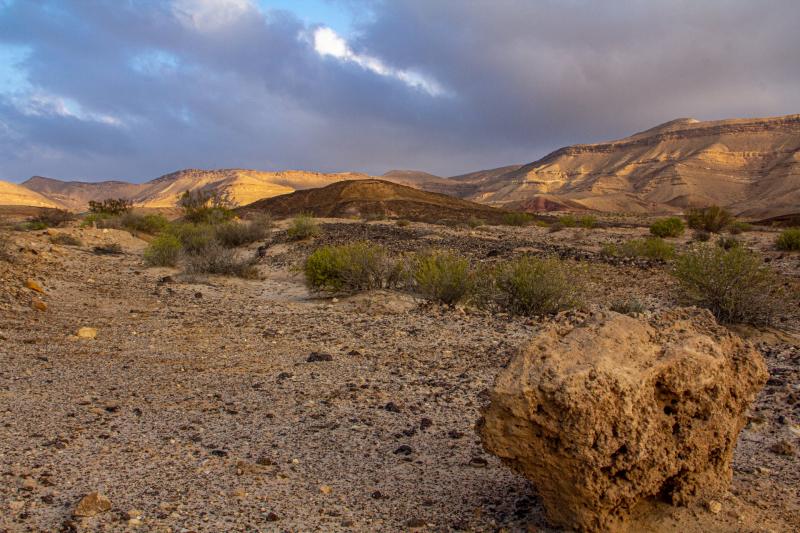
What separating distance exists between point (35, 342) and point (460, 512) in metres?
6.08

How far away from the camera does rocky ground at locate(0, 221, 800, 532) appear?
3.26 m

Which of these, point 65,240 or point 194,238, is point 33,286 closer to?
point 194,238

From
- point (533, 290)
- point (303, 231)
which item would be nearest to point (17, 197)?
point (303, 231)

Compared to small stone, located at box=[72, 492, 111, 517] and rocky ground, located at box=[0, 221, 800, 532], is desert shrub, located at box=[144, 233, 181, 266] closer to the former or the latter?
rocky ground, located at box=[0, 221, 800, 532]

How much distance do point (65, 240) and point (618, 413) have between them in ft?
68.0

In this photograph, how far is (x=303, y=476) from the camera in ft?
12.5

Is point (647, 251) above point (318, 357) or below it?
above

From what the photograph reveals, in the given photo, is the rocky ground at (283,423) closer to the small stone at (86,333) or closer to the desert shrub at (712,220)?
the small stone at (86,333)

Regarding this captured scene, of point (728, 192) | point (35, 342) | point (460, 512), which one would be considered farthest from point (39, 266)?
point (728, 192)

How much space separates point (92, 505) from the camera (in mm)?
3236

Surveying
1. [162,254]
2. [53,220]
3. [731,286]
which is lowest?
[162,254]

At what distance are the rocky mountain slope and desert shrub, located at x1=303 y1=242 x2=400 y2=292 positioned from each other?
6949 centimetres

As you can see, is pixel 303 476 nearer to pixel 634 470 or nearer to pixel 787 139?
pixel 634 470

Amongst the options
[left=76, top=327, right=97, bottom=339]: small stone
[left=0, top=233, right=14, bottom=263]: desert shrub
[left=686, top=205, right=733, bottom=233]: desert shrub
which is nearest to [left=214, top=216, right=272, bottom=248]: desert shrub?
[left=0, top=233, right=14, bottom=263]: desert shrub
